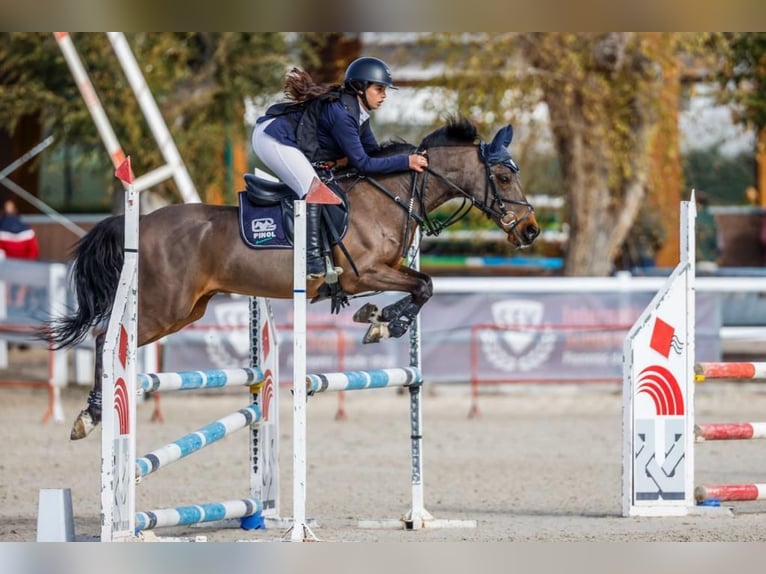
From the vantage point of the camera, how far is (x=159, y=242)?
648 cm

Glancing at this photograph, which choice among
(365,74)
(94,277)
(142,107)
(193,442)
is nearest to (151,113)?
(142,107)

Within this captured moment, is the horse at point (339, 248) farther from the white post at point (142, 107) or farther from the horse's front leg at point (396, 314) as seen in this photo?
the white post at point (142, 107)

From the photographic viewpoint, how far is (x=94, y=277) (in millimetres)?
6562

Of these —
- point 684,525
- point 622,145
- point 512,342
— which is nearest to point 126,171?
point 684,525

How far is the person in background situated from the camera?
1584cm

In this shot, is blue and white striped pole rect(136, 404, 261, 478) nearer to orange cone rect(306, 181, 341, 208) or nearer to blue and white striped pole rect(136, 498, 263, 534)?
blue and white striped pole rect(136, 498, 263, 534)

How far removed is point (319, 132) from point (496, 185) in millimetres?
948

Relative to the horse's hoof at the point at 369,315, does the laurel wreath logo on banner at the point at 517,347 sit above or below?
below

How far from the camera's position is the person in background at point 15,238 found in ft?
52.0

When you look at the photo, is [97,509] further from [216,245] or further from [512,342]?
[512,342]

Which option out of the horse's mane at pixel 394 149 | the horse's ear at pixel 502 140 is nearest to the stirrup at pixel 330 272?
the horse's mane at pixel 394 149

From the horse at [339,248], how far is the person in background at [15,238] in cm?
962

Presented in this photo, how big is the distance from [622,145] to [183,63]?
558 cm

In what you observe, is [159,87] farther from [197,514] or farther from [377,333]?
[197,514]
